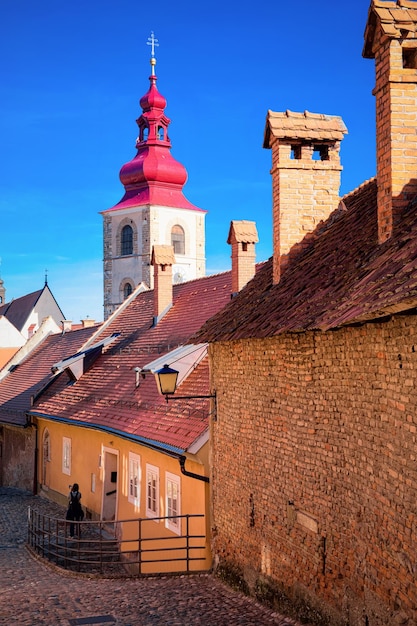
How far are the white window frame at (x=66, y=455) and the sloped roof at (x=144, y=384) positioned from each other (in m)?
0.91

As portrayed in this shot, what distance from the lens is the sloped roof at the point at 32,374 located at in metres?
29.2

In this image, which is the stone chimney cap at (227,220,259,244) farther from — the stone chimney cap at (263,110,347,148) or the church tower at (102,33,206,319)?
the church tower at (102,33,206,319)

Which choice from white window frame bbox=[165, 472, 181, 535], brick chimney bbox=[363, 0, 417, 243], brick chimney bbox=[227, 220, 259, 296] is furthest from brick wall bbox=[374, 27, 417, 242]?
brick chimney bbox=[227, 220, 259, 296]

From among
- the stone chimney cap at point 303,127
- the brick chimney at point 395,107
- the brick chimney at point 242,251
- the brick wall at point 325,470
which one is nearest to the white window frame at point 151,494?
the brick wall at point 325,470

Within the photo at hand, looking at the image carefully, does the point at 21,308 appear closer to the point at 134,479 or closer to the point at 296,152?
the point at 134,479

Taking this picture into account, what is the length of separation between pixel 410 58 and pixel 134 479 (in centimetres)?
1181

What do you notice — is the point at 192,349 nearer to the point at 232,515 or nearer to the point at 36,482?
the point at 232,515

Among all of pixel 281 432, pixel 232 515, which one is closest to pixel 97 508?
pixel 232 515

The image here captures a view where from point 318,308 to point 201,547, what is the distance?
21.4 ft

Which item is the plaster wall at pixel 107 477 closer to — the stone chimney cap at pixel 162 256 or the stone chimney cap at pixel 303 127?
the stone chimney cap at pixel 162 256

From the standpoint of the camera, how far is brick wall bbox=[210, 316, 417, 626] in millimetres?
7148

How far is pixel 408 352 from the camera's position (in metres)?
6.94

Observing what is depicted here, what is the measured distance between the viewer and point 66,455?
2441 cm

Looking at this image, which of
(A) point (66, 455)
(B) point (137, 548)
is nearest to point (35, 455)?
(A) point (66, 455)
